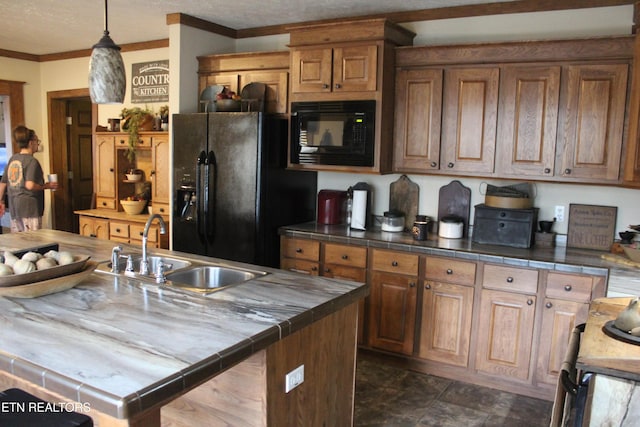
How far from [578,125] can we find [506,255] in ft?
2.95

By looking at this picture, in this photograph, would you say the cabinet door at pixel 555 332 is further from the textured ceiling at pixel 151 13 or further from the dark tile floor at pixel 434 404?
the textured ceiling at pixel 151 13

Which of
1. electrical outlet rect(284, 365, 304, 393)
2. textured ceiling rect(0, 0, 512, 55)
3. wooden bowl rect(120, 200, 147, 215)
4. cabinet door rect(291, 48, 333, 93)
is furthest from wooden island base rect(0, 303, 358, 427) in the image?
wooden bowl rect(120, 200, 147, 215)

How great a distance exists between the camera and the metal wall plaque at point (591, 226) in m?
3.47

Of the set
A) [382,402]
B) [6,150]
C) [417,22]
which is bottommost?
[382,402]

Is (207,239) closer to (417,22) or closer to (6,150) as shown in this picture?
(417,22)

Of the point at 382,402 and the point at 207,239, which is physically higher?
the point at 207,239

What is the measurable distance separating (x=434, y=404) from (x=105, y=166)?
4.08 metres

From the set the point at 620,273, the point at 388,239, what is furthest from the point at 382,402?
the point at 620,273

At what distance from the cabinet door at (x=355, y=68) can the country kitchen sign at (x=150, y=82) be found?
2.14m

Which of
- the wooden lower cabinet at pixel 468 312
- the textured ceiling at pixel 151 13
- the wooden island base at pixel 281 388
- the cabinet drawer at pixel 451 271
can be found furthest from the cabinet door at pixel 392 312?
the textured ceiling at pixel 151 13

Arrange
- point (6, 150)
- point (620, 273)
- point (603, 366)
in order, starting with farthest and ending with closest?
1. point (6, 150)
2. point (620, 273)
3. point (603, 366)

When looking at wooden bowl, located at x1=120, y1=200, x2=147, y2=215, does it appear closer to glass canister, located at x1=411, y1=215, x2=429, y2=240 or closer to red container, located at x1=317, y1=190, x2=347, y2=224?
red container, located at x1=317, y1=190, x2=347, y2=224

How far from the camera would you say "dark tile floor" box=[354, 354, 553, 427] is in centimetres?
301

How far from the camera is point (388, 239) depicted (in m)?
3.70
